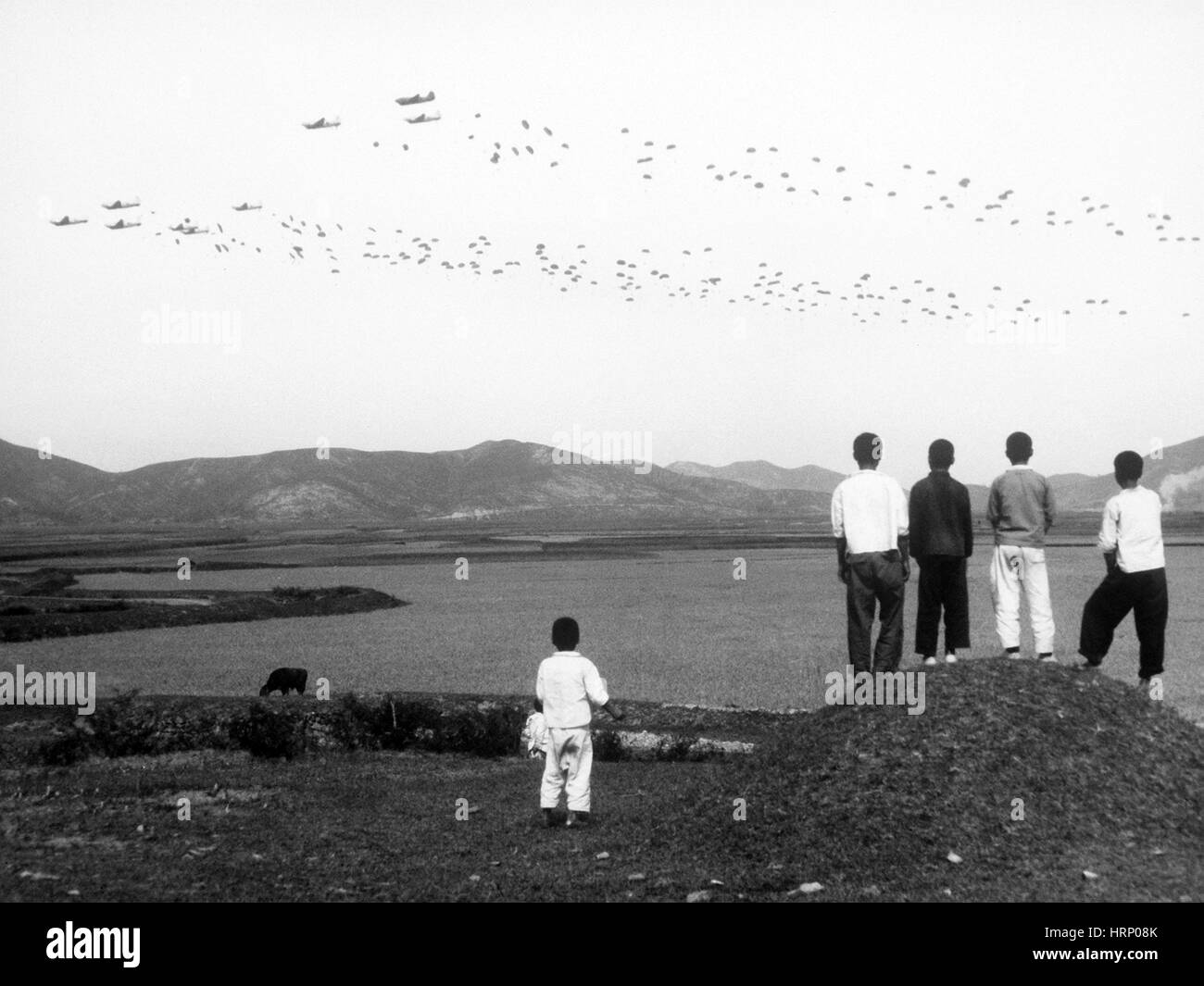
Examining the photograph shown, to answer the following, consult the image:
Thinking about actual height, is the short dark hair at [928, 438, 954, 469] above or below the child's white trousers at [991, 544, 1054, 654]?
above

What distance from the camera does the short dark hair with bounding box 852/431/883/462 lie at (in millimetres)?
11570

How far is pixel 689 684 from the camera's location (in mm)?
21953

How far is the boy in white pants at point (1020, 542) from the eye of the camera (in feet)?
40.6

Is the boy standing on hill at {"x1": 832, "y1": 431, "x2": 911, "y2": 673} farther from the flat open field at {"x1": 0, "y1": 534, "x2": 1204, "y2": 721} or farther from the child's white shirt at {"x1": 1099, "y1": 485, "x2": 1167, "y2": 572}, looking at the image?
the flat open field at {"x1": 0, "y1": 534, "x2": 1204, "y2": 721}

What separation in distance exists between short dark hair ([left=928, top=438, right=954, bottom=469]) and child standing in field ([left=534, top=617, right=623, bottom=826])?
432 centimetres

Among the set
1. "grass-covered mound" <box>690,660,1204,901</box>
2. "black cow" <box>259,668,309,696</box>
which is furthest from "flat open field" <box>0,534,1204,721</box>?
"grass-covered mound" <box>690,660,1204,901</box>

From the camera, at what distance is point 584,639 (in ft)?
99.7

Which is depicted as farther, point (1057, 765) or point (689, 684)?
point (689, 684)

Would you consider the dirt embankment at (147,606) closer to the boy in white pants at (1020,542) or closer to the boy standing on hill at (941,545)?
the boy standing on hill at (941,545)
